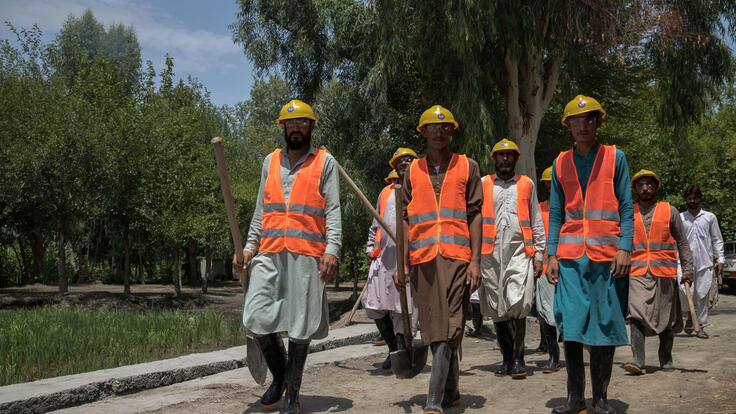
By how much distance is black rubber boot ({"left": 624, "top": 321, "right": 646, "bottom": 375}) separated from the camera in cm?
659

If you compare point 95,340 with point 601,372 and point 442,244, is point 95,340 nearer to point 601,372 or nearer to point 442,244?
point 442,244

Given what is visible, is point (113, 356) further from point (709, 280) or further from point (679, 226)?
point (709, 280)

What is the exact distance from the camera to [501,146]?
6895mm

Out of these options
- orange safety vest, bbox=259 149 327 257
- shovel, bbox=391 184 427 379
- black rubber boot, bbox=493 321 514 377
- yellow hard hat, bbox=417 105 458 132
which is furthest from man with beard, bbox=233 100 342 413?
black rubber boot, bbox=493 321 514 377

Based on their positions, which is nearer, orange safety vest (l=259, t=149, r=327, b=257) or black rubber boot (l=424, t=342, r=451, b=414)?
black rubber boot (l=424, t=342, r=451, b=414)

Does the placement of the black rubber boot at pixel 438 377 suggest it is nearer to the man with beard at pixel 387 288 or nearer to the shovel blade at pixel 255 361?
the shovel blade at pixel 255 361

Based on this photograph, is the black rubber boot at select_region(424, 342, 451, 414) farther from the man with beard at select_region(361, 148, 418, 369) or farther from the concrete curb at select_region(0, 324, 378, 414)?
the concrete curb at select_region(0, 324, 378, 414)

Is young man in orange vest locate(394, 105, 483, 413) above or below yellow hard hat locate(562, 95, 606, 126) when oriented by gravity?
below

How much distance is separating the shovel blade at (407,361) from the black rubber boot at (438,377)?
0.94 feet

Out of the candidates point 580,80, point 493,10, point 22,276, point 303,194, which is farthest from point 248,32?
point 22,276

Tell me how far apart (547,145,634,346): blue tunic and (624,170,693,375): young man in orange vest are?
2374 millimetres

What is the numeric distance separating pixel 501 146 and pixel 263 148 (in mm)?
41132

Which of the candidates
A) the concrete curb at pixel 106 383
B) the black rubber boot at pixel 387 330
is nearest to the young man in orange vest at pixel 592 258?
the black rubber boot at pixel 387 330

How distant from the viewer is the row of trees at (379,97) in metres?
13.5
